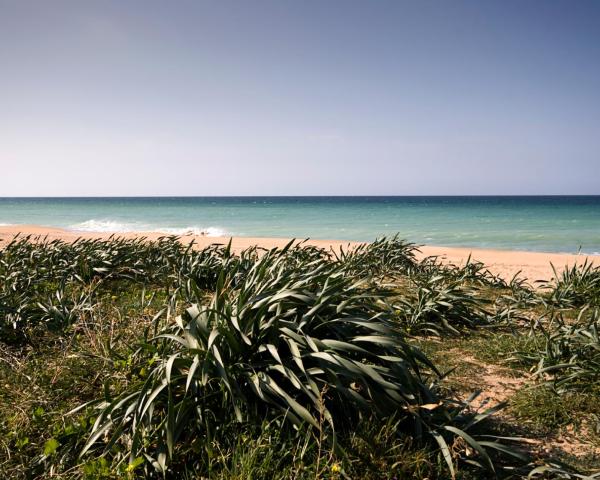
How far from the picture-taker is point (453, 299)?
5.89 meters

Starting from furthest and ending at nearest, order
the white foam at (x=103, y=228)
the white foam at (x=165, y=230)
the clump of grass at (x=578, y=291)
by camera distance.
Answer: the white foam at (x=103, y=228) < the white foam at (x=165, y=230) < the clump of grass at (x=578, y=291)

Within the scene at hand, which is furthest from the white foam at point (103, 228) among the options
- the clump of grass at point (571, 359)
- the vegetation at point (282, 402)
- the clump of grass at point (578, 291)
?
the clump of grass at point (571, 359)

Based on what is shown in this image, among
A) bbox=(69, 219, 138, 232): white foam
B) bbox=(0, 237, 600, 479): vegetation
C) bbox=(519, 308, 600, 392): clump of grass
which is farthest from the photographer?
bbox=(69, 219, 138, 232): white foam

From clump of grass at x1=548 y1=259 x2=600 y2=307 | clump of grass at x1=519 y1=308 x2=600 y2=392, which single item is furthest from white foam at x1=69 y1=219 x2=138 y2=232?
clump of grass at x1=519 y1=308 x2=600 y2=392

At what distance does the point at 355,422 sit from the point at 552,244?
24.9 m

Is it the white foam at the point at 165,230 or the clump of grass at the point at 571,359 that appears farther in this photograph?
the white foam at the point at 165,230

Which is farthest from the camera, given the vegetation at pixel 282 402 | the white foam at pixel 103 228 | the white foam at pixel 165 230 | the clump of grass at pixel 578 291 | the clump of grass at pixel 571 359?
the white foam at pixel 103 228

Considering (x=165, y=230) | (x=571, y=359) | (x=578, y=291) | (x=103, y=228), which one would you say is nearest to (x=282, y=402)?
(x=571, y=359)

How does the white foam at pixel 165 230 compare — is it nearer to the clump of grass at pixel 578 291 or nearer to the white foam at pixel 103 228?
the white foam at pixel 103 228

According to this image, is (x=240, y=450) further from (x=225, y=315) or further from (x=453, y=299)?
(x=453, y=299)

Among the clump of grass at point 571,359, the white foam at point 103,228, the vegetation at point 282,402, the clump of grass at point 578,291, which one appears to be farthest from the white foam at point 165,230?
the clump of grass at point 571,359

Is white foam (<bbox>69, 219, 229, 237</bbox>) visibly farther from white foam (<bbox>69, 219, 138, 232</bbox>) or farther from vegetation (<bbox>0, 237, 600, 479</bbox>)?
vegetation (<bbox>0, 237, 600, 479</bbox>)

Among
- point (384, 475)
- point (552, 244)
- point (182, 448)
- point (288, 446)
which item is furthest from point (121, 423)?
point (552, 244)

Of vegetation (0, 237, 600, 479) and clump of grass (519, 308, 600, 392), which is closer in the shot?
vegetation (0, 237, 600, 479)
